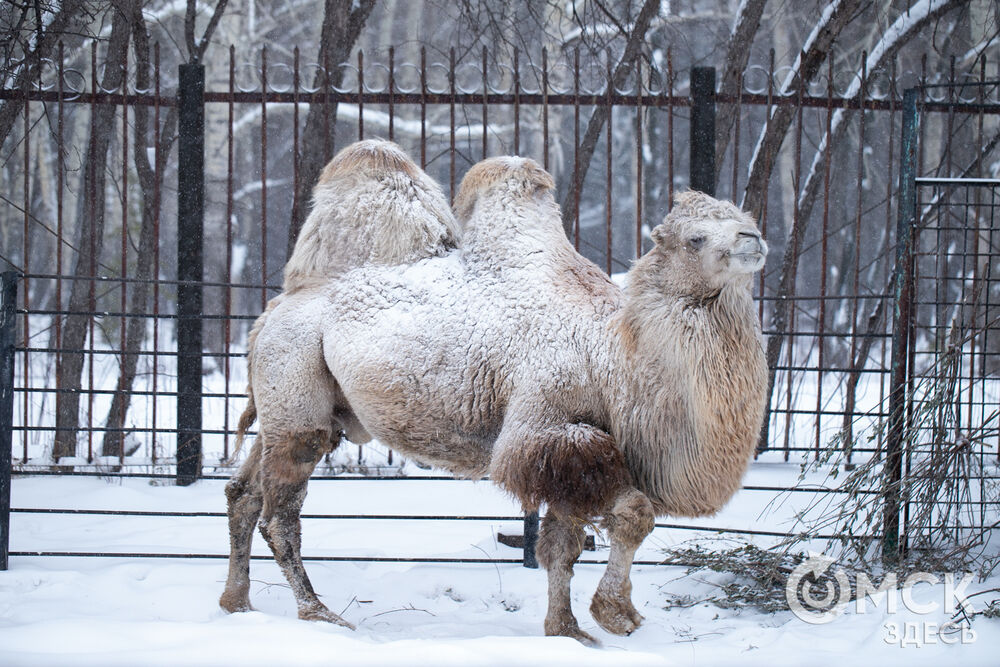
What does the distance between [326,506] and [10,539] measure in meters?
1.94

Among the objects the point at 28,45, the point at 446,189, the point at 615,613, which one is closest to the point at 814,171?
the point at 615,613

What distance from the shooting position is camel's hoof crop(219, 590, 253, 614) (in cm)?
418

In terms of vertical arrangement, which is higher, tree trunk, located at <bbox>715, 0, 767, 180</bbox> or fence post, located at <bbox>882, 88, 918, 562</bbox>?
tree trunk, located at <bbox>715, 0, 767, 180</bbox>

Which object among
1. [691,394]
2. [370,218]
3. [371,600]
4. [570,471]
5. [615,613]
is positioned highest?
[370,218]

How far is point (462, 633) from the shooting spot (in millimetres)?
3998

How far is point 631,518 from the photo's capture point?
3.24m

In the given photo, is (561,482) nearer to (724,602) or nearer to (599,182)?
(724,602)

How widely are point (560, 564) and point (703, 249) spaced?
1.40 m

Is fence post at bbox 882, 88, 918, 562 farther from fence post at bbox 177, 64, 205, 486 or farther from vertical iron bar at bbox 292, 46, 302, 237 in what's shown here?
fence post at bbox 177, 64, 205, 486

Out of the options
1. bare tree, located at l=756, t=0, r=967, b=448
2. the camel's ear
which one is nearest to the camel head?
the camel's ear

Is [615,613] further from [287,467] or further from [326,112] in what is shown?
[326,112]

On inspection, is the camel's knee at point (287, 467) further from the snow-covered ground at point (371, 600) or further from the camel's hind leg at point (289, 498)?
the snow-covered ground at point (371, 600)

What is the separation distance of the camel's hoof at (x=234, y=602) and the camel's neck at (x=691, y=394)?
2044 mm

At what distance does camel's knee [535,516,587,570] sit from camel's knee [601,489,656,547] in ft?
1.20
